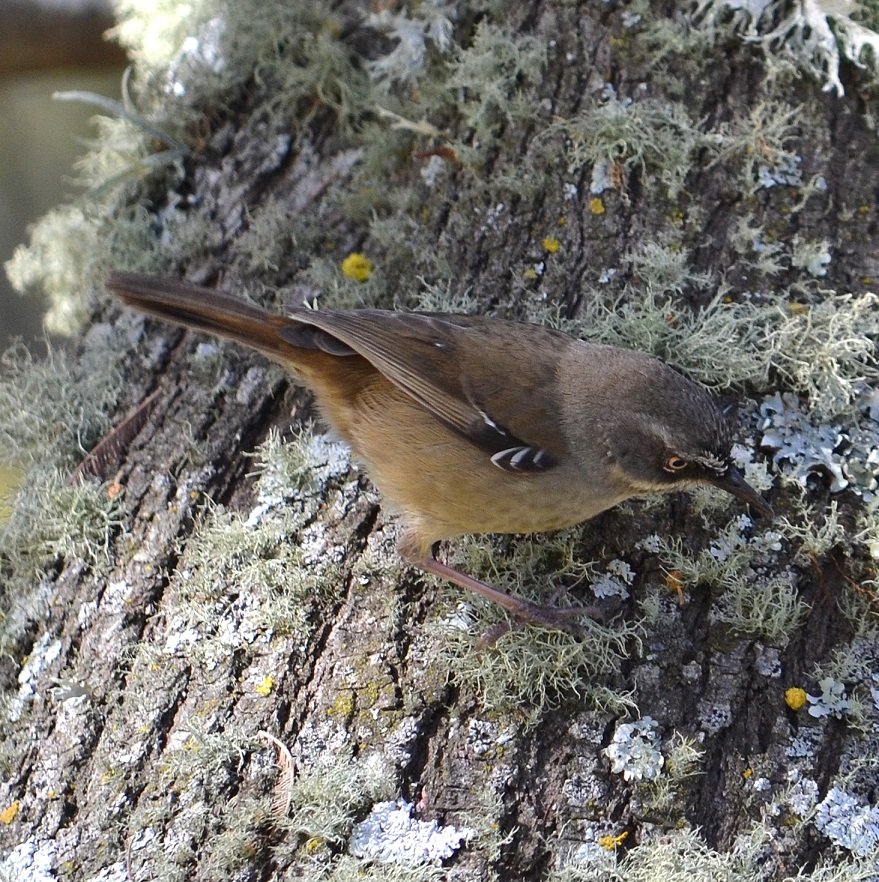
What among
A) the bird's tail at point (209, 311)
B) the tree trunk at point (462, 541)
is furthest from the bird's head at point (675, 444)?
the bird's tail at point (209, 311)

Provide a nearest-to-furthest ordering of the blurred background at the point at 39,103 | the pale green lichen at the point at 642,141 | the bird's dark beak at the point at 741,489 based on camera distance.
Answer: the bird's dark beak at the point at 741,489 → the pale green lichen at the point at 642,141 → the blurred background at the point at 39,103

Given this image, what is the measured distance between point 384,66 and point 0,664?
113 inches

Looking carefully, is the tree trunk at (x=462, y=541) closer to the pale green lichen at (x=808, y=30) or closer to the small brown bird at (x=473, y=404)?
the pale green lichen at (x=808, y=30)

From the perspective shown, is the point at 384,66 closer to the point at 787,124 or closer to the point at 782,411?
the point at 787,124

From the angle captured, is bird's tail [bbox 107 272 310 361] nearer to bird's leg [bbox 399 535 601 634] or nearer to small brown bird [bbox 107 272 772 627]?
small brown bird [bbox 107 272 772 627]

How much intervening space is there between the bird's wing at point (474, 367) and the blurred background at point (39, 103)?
8.55 ft

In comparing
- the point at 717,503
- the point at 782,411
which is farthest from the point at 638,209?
the point at 717,503

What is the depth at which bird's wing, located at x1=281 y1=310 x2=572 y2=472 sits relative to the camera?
361 centimetres

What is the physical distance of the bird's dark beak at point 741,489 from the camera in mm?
Result: 3244

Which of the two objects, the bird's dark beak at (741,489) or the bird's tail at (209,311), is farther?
the bird's tail at (209,311)

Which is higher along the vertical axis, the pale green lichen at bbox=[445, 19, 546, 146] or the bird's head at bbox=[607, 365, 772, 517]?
the pale green lichen at bbox=[445, 19, 546, 146]

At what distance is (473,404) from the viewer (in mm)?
3670

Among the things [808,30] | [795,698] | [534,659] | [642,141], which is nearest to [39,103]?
[642,141]

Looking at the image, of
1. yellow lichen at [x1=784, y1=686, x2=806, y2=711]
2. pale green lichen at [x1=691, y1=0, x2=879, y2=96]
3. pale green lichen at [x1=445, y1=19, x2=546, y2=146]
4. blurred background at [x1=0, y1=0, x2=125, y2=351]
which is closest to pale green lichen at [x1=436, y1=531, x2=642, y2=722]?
yellow lichen at [x1=784, y1=686, x2=806, y2=711]
